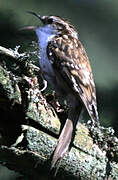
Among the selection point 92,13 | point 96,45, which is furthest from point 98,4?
point 96,45

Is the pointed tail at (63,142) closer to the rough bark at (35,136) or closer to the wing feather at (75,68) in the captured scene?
the rough bark at (35,136)

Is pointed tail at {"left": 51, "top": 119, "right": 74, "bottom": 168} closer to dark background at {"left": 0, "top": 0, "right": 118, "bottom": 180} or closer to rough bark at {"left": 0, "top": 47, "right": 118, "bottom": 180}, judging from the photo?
rough bark at {"left": 0, "top": 47, "right": 118, "bottom": 180}

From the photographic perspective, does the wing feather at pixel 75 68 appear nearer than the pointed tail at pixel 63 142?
No

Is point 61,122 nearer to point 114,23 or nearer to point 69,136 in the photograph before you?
point 69,136

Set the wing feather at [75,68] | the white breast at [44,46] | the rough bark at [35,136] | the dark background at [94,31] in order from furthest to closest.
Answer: the dark background at [94,31] < the white breast at [44,46] < the wing feather at [75,68] < the rough bark at [35,136]

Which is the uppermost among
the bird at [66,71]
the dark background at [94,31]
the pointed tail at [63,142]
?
the dark background at [94,31]

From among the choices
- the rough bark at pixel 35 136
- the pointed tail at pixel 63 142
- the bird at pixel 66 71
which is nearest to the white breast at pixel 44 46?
the bird at pixel 66 71
